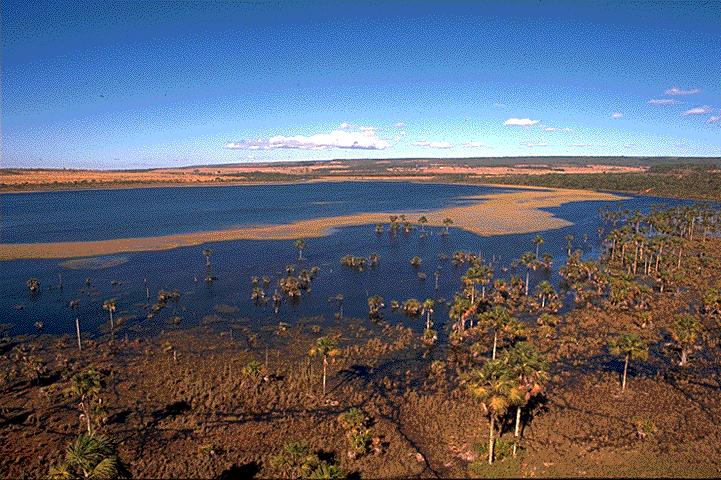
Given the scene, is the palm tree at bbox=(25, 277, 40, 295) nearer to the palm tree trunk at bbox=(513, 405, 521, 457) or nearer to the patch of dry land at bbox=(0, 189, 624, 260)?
the patch of dry land at bbox=(0, 189, 624, 260)

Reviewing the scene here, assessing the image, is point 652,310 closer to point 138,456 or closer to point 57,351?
point 138,456

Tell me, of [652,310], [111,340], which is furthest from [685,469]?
[111,340]

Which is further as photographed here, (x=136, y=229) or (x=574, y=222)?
(x=574, y=222)

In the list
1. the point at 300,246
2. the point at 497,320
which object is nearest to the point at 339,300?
the point at 497,320

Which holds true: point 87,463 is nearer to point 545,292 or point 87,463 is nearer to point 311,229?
point 545,292

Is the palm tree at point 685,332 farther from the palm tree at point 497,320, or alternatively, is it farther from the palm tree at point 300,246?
the palm tree at point 300,246

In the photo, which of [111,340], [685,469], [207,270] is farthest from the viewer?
[207,270]

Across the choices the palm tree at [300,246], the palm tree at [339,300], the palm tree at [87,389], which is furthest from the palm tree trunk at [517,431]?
the palm tree at [300,246]
